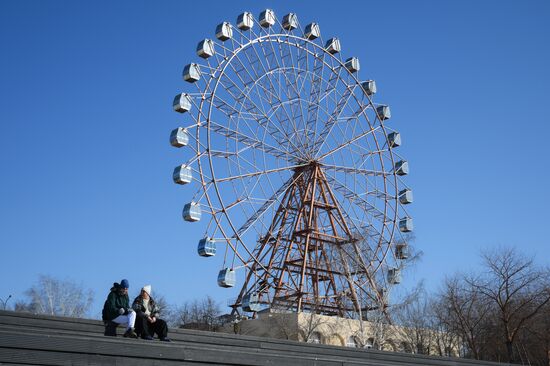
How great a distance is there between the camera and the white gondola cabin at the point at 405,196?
1809 inches

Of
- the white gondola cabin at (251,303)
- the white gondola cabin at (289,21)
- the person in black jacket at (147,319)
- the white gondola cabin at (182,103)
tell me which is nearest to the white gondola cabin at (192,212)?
the white gondola cabin at (182,103)

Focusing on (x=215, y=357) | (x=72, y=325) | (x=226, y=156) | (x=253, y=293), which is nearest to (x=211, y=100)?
(x=226, y=156)

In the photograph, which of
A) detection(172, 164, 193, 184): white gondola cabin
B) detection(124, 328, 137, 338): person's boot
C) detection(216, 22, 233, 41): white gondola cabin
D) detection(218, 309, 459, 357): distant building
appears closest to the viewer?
detection(124, 328, 137, 338): person's boot

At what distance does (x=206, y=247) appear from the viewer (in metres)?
36.0

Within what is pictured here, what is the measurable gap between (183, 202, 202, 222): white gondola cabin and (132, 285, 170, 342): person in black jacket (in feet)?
74.4

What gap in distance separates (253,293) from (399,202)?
38.8 ft

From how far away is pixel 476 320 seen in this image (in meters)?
41.9

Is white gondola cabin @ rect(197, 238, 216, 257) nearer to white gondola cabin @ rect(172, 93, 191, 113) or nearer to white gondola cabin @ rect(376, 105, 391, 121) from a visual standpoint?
white gondola cabin @ rect(172, 93, 191, 113)

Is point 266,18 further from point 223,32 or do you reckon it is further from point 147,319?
point 147,319

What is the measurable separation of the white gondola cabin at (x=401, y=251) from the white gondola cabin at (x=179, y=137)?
1704 cm

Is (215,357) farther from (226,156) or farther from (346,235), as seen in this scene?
(346,235)

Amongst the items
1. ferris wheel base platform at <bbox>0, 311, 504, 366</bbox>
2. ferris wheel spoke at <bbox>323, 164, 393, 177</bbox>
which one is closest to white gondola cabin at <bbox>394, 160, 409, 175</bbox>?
ferris wheel spoke at <bbox>323, 164, 393, 177</bbox>

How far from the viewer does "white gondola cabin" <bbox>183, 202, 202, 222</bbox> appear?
3488cm

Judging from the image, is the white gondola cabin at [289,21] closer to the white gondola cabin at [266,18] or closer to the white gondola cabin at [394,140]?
the white gondola cabin at [266,18]
